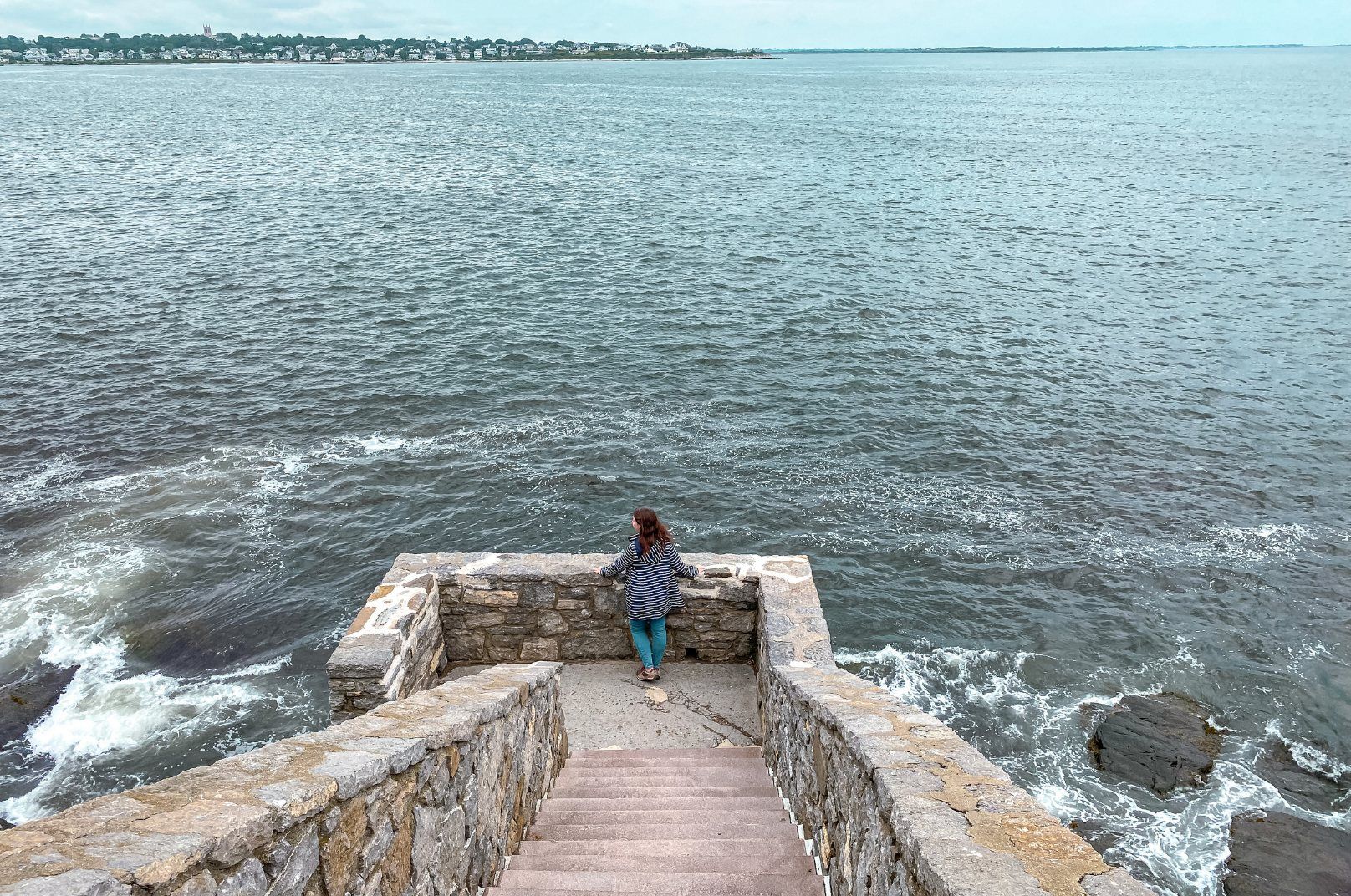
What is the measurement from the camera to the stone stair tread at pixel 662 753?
27.4ft

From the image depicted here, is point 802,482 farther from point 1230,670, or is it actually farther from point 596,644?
point 596,644

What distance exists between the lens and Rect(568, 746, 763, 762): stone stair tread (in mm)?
8352

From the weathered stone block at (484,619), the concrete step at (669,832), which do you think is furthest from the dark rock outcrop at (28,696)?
the concrete step at (669,832)

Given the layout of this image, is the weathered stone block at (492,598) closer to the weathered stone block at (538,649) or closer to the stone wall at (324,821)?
the weathered stone block at (538,649)

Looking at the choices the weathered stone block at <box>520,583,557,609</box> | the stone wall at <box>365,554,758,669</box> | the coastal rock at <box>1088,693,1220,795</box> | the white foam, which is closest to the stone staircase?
the stone wall at <box>365,554,758,669</box>

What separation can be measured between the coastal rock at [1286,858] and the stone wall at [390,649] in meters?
10.7

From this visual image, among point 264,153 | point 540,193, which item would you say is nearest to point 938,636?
point 540,193

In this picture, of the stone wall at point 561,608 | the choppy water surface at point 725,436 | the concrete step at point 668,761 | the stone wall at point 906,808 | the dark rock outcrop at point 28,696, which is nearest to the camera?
the stone wall at point 906,808

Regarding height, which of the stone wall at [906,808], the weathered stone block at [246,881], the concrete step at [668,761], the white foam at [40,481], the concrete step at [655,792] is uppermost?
the weathered stone block at [246,881]

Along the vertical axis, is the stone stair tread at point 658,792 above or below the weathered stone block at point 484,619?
above

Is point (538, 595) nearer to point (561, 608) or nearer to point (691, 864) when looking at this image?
point (561, 608)

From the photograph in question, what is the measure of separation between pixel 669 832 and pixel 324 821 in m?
3.21

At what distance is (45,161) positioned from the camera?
63781mm

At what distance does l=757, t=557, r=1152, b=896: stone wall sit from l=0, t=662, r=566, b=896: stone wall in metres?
2.04
